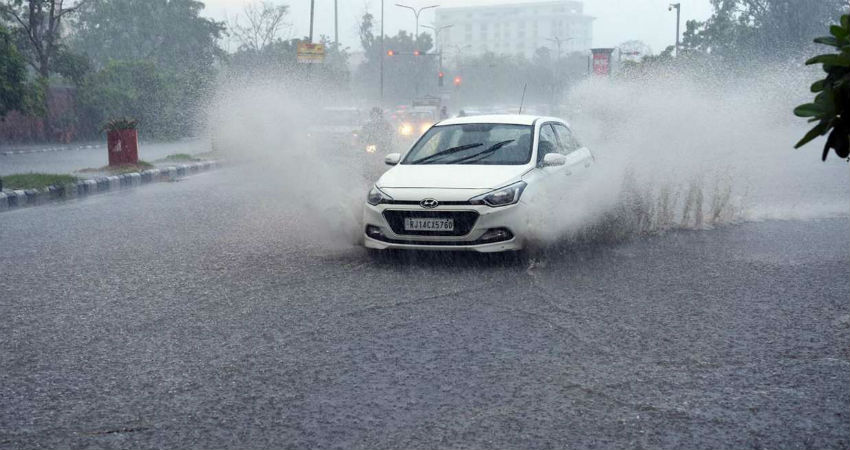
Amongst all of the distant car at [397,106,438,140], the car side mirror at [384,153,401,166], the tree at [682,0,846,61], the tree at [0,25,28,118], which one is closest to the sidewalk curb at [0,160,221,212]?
the tree at [0,25,28,118]

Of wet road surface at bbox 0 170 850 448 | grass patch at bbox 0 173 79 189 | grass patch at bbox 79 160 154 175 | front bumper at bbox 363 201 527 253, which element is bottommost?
grass patch at bbox 79 160 154 175

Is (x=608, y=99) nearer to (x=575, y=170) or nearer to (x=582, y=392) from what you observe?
(x=575, y=170)

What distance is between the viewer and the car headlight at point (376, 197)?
8.85 m

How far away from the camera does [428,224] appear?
8.63m

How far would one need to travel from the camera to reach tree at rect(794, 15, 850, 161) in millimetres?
4008

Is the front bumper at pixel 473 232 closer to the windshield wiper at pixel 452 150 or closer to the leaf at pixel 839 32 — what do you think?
the windshield wiper at pixel 452 150

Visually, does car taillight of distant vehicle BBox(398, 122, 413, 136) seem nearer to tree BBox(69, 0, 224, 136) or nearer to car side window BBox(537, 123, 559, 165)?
car side window BBox(537, 123, 559, 165)

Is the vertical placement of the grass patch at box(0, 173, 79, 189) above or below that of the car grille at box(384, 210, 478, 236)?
below

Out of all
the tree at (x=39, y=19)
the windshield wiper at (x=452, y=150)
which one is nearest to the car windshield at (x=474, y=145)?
the windshield wiper at (x=452, y=150)

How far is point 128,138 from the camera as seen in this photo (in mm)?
23531

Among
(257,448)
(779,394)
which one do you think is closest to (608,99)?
(779,394)

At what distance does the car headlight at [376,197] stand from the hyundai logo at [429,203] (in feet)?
1.14

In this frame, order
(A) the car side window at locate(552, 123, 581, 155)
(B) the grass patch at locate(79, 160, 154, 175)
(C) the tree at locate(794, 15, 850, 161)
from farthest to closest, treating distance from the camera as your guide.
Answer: (B) the grass patch at locate(79, 160, 154, 175)
(A) the car side window at locate(552, 123, 581, 155)
(C) the tree at locate(794, 15, 850, 161)

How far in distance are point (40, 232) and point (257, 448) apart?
28.8ft
